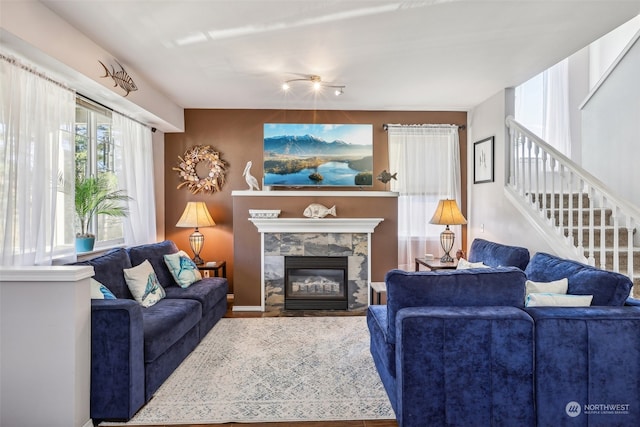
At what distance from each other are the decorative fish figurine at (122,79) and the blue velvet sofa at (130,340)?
4.99 feet

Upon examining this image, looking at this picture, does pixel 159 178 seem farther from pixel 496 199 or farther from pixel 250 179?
pixel 496 199

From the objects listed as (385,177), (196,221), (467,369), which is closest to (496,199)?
(385,177)

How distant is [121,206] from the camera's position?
4.01 m

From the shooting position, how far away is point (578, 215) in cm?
328

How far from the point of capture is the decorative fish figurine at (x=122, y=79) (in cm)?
312

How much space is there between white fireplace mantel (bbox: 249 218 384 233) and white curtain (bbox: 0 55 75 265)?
2043 millimetres

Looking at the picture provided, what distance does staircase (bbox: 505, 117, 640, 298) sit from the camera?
9.46 feet

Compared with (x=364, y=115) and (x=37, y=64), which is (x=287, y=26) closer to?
(x=37, y=64)

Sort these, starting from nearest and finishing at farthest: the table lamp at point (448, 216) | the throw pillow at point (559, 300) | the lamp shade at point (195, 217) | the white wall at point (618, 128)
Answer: the throw pillow at point (559, 300) → the white wall at point (618, 128) → the table lamp at point (448, 216) → the lamp shade at point (195, 217)

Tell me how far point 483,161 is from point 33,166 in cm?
473

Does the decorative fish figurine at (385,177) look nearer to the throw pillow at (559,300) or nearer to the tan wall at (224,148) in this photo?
the tan wall at (224,148)

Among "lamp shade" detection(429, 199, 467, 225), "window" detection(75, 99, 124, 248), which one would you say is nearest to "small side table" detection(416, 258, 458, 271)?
"lamp shade" detection(429, 199, 467, 225)

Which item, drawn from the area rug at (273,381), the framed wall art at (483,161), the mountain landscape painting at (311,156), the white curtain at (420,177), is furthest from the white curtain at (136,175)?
the framed wall art at (483,161)

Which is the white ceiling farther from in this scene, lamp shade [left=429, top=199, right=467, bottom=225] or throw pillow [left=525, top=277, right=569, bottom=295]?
throw pillow [left=525, top=277, right=569, bottom=295]
